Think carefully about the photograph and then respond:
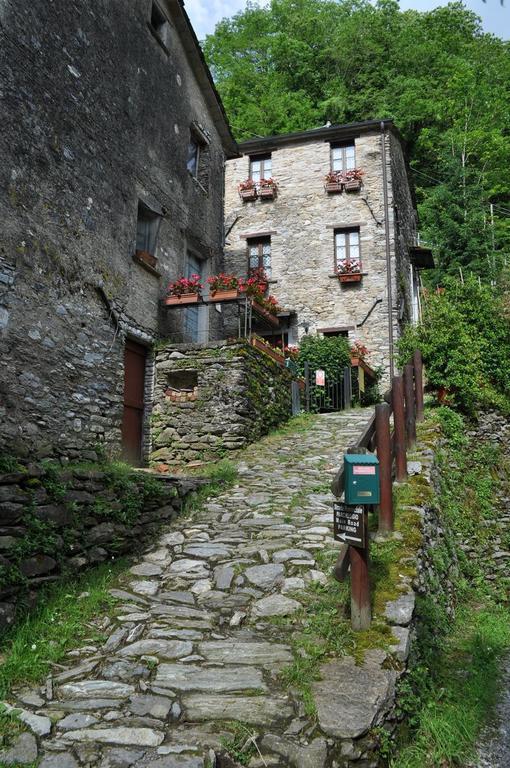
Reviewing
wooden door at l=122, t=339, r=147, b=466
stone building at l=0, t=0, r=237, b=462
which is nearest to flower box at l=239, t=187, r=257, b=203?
stone building at l=0, t=0, r=237, b=462

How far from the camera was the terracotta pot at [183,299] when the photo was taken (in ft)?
33.1

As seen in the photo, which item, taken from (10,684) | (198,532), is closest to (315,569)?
(198,532)

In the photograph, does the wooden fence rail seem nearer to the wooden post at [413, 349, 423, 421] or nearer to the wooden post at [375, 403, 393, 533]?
the wooden post at [375, 403, 393, 533]

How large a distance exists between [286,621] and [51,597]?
5.60 ft

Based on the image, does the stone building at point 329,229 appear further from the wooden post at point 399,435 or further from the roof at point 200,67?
the wooden post at point 399,435

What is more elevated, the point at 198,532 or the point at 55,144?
the point at 55,144

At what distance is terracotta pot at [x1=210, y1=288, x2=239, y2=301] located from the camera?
33.6 ft

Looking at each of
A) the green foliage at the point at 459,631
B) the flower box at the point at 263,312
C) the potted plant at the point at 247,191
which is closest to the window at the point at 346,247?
the potted plant at the point at 247,191

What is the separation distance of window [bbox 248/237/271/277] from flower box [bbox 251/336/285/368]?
23.1 ft

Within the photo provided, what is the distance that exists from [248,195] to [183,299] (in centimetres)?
954

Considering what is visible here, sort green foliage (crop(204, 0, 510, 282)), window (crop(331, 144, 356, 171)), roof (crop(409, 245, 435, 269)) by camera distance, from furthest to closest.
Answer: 1. green foliage (crop(204, 0, 510, 282))
2. roof (crop(409, 245, 435, 269))
3. window (crop(331, 144, 356, 171))

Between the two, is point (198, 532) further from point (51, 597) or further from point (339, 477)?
point (339, 477)

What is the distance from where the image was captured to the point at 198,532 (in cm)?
573

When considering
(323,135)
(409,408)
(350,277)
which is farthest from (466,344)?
(323,135)
